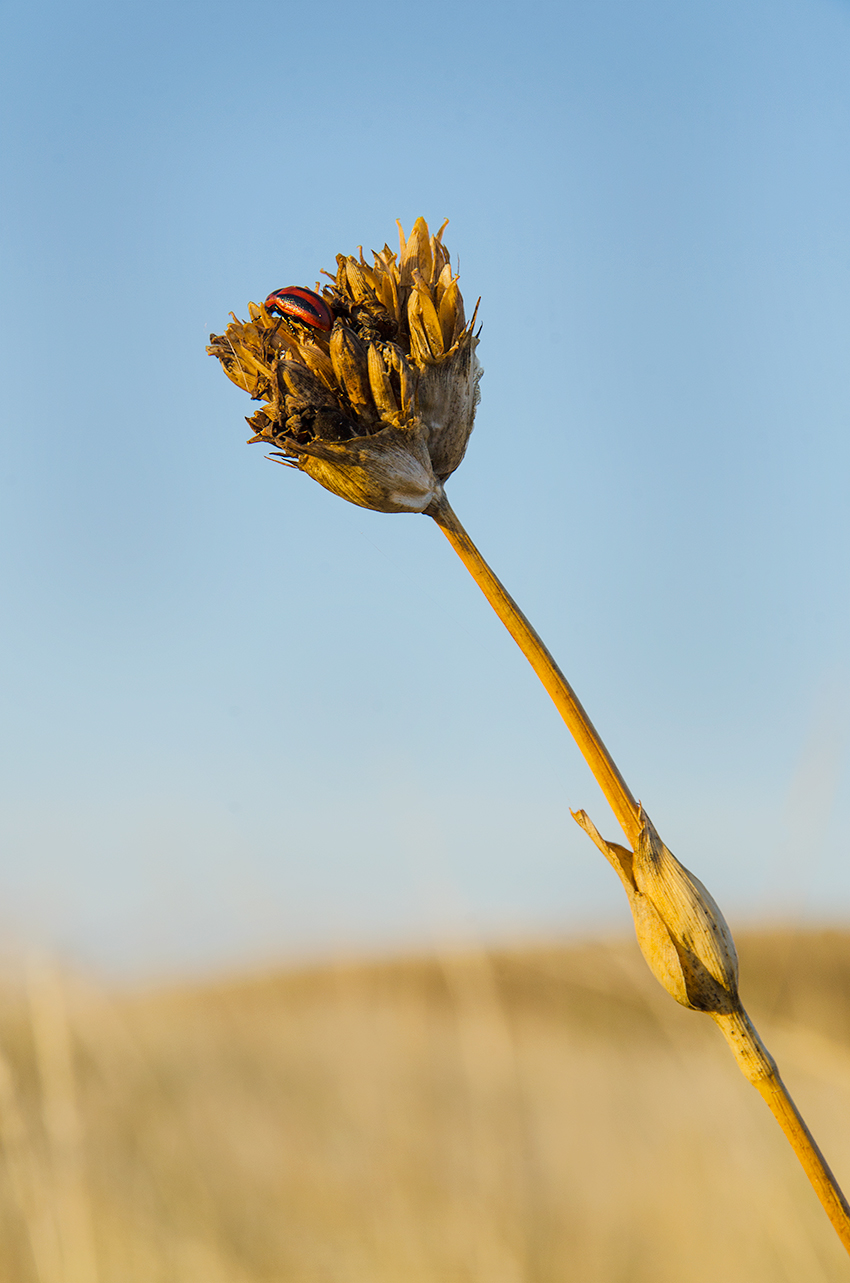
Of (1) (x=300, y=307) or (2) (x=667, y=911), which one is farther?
(1) (x=300, y=307)

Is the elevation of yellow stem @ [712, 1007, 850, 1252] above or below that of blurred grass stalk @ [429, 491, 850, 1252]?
below

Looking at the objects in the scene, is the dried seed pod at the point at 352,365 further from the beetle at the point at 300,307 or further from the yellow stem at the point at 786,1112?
the yellow stem at the point at 786,1112

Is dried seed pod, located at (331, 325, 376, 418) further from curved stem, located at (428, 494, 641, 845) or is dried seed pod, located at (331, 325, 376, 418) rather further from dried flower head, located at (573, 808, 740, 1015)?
dried flower head, located at (573, 808, 740, 1015)

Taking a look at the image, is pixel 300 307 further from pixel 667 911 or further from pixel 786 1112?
pixel 786 1112

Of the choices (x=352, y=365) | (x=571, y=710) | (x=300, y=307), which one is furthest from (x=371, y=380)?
(x=571, y=710)

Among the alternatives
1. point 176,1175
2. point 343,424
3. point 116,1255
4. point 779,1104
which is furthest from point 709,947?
point 176,1175

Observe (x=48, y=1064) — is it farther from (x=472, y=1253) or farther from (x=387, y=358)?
(x=387, y=358)

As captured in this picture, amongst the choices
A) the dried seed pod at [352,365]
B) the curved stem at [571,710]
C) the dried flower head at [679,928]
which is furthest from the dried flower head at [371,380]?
the dried flower head at [679,928]

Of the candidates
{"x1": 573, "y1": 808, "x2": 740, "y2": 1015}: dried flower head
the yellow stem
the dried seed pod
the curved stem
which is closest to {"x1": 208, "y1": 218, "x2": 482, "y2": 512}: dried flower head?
the dried seed pod
